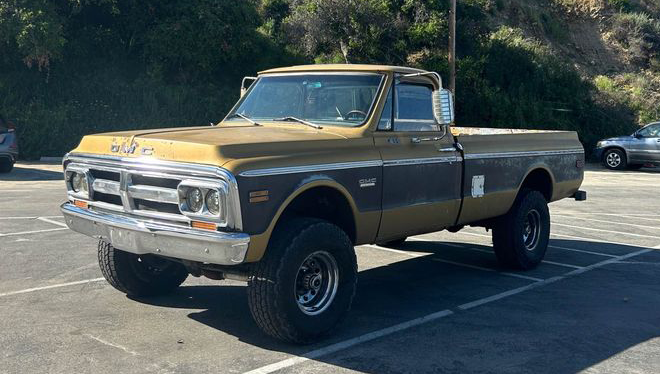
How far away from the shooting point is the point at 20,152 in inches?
864

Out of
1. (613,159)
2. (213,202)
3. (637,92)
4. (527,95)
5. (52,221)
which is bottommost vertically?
(52,221)

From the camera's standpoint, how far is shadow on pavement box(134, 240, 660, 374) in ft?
17.1

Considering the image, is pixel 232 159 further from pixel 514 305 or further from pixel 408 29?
pixel 408 29

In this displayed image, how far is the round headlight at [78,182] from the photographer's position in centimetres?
594

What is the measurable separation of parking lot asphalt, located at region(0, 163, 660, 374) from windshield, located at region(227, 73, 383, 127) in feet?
5.65

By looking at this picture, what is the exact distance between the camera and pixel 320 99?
6512 mm

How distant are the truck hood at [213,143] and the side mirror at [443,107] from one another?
1.15 meters

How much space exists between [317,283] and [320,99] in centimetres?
177

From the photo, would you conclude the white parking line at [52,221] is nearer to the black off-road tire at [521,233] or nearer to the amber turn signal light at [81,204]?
the amber turn signal light at [81,204]

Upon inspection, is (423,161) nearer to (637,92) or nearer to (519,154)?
(519,154)

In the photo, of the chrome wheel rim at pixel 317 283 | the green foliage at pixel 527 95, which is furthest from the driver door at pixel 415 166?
the green foliage at pixel 527 95

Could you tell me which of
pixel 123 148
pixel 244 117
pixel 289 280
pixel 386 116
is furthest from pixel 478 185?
pixel 123 148

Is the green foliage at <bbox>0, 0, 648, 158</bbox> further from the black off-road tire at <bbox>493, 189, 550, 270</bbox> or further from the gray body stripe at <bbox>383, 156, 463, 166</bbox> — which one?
the gray body stripe at <bbox>383, 156, 463, 166</bbox>

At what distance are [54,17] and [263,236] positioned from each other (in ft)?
65.6
